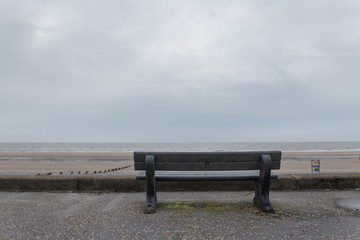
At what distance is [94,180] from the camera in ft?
16.0

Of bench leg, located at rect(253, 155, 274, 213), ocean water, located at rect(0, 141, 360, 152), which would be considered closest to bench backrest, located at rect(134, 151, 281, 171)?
bench leg, located at rect(253, 155, 274, 213)

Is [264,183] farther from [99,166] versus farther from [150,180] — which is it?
[99,166]

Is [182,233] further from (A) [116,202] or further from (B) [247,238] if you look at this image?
(A) [116,202]

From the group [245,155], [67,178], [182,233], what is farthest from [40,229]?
[245,155]

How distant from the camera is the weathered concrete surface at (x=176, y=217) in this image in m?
2.88

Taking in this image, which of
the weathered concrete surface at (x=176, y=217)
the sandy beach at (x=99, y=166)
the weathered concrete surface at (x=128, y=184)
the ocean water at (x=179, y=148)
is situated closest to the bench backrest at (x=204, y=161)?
the weathered concrete surface at (x=176, y=217)

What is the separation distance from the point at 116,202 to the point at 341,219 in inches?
122

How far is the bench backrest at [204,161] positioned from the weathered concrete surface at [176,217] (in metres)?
0.58

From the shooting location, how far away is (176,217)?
341 cm

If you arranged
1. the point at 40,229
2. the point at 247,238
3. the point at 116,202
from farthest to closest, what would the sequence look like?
1. the point at 116,202
2. the point at 40,229
3. the point at 247,238

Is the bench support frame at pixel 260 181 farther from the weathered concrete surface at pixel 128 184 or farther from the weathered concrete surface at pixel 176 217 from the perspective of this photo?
the weathered concrete surface at pixel 128 184

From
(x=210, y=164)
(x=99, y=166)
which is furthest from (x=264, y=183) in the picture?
(x=99, y=166)

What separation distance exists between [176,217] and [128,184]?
67.7 inches

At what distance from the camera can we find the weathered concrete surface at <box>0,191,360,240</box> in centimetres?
288
